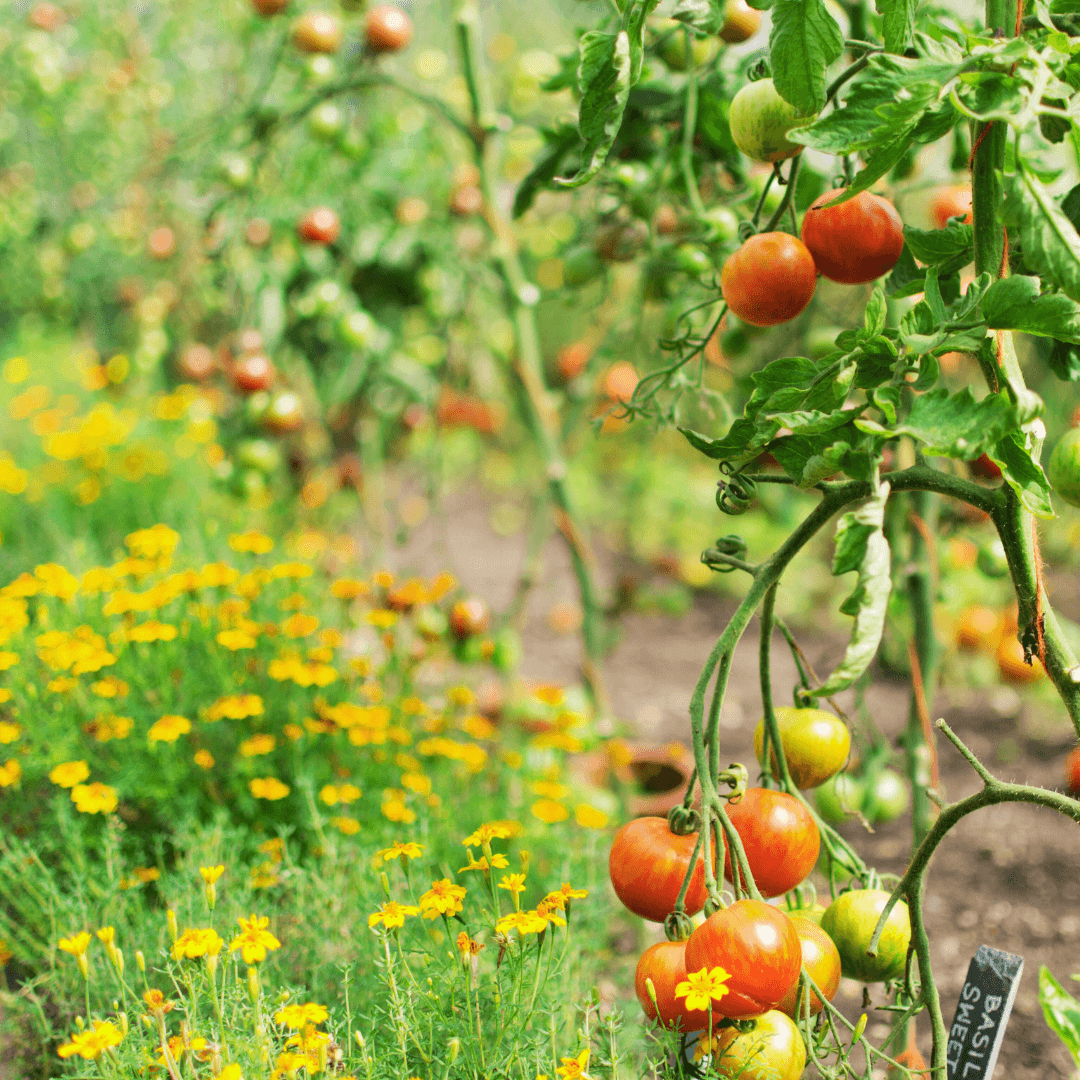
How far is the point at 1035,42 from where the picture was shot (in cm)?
57

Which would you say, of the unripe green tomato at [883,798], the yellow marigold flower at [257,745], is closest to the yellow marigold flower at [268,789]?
the yellow marigold flower at [257,745]

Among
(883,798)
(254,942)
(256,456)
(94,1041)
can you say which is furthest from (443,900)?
(256,456)

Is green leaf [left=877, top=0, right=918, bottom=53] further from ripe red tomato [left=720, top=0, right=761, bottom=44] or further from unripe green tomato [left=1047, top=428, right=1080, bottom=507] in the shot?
ripe red tomato [left=720, top=0, right=761, bottom=44]

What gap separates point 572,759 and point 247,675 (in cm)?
87

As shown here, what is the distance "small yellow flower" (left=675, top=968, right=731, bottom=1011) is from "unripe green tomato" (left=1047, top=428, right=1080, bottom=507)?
364 mm

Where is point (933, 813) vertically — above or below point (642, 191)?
below

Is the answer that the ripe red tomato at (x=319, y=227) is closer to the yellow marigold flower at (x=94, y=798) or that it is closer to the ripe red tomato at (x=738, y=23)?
the ripe red tomato at (x=738, y=23)

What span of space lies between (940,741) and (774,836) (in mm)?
1571

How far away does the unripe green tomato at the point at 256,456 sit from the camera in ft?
5.86

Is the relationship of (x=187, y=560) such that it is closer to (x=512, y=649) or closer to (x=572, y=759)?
(x=512, y=649)

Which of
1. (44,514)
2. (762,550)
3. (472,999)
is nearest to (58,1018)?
(472,999)

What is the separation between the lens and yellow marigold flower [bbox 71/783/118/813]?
1004 mm

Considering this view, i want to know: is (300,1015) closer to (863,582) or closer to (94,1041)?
(94,1041)

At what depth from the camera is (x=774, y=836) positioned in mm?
621
